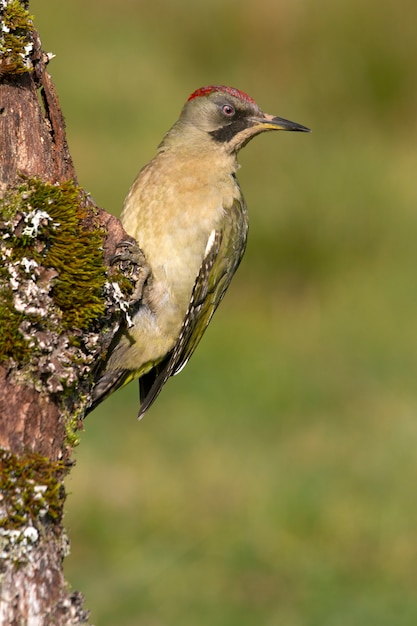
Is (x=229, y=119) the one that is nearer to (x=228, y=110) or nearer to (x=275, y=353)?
(x=228, y=110)

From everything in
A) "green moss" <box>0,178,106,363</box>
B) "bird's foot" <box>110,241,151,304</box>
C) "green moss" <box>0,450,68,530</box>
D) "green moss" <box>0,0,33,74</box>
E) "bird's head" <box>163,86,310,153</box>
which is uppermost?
"bird's head" <box>163,86,310,153</box>

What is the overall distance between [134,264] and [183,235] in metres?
0.61

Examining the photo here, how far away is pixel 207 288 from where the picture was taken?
6.07 meters

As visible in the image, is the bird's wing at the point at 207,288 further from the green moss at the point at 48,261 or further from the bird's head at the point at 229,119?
the green moss at the point at 48,261

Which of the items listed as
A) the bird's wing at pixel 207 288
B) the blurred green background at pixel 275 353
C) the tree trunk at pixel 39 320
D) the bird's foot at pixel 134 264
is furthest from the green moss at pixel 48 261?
the blurred green background at pixel 275 353

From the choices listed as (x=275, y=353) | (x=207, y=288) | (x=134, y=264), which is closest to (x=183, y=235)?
(x=207, y=288)

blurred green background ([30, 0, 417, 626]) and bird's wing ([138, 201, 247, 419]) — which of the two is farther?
blurred green background ([30, 0, 417, 626])

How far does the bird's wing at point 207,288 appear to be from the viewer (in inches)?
234

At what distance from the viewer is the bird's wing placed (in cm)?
595

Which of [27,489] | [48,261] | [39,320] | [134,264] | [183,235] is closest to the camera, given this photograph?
[27,489]

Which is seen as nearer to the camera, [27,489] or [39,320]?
[27,489]

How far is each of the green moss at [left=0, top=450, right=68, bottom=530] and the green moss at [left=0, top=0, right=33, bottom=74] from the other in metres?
1.28

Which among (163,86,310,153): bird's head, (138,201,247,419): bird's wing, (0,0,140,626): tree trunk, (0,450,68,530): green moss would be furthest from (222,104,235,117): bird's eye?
(0,450,68,530): green moss

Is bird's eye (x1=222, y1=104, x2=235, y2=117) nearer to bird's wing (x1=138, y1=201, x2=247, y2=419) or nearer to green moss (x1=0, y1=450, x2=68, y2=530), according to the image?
bird's wing (x1=138, y1=201, x2=247, y2=419)
